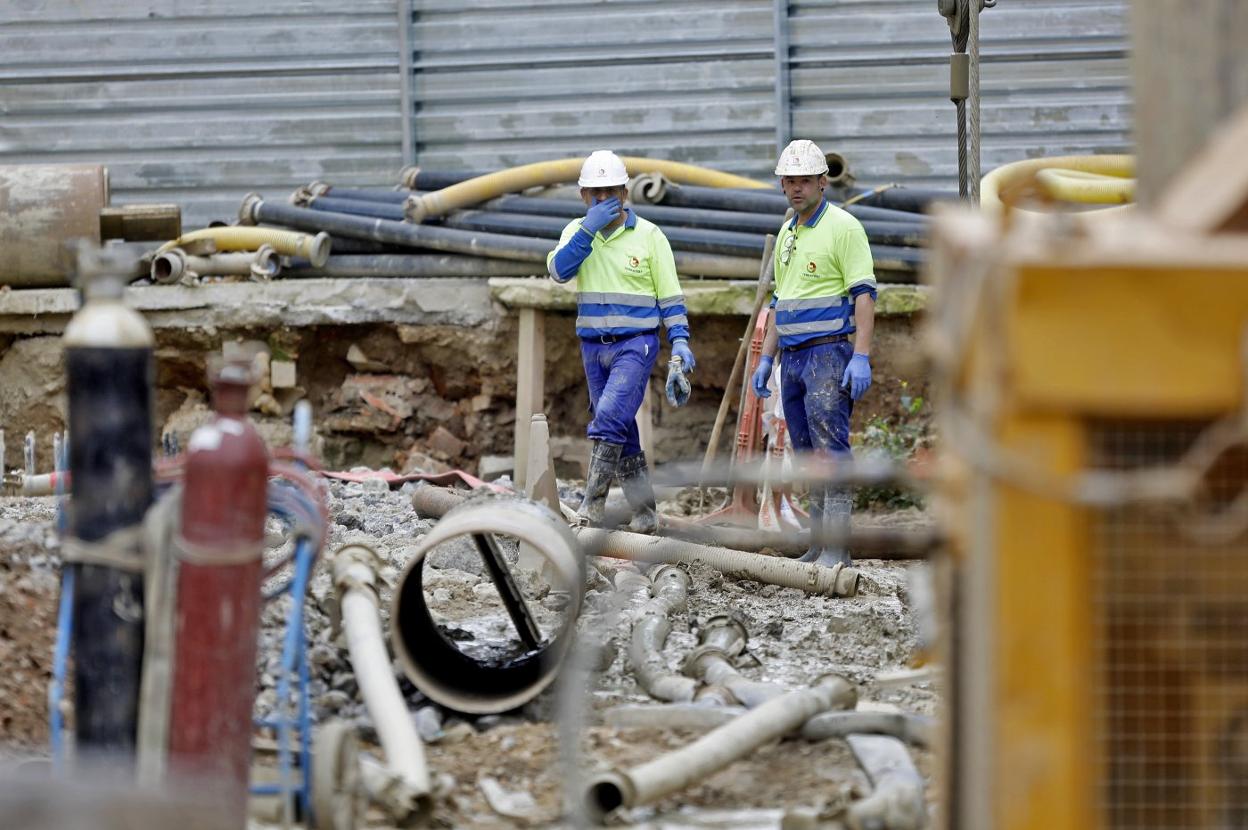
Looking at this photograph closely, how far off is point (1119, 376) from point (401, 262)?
960cm

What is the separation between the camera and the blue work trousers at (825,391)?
8125mm

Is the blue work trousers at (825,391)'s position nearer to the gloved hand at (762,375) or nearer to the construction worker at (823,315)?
the construction worker at (823,315)

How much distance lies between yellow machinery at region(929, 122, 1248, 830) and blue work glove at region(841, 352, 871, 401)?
5.24 m

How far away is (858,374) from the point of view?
8.03m

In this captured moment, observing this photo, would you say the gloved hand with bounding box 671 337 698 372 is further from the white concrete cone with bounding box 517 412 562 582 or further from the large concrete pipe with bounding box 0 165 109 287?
the large concrete pipe with bounding box 0 165 109 287

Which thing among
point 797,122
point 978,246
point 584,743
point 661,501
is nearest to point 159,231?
point 661,501

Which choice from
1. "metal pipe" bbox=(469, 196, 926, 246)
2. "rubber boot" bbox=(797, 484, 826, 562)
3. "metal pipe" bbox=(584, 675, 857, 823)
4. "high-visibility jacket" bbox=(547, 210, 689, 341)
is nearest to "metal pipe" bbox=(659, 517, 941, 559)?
"rubber boot" bbox=(797, 484, 826, 562)

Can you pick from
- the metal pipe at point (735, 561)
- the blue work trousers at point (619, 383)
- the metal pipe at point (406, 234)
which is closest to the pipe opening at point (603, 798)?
the metal pipe at point (735, 561)

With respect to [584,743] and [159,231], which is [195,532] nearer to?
[584,743]

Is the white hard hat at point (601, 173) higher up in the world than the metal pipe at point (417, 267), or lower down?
higher up

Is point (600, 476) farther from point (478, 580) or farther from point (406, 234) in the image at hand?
point (406, 234)

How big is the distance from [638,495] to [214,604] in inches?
215

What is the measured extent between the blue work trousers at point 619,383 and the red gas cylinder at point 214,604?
5.31 metres

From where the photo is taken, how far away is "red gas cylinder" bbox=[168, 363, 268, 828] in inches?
135
